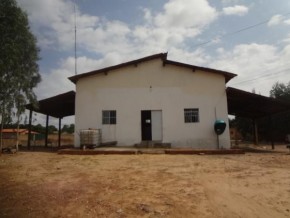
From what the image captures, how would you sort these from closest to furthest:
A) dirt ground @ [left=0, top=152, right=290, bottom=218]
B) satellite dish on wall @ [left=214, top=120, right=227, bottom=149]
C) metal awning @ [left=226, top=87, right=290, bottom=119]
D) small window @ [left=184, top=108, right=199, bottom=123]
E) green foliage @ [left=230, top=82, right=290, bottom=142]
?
dirt ground @ [left=0, top=152, right=290, bottom=218] < satellite dish on wall @ [left=214, top=120, right=227, bottom=149] < metal awning @ [left=226, top=87, right=290, bottom=119] < small window @ [left=184, top=108, right=199, bottom=123] < green foliage @ [left=230, top=82, right=290, bottom=142]

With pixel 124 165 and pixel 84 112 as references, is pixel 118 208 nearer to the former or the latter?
pixel 124 165

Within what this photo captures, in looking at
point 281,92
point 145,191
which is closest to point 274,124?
point 281,92

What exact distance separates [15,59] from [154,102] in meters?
8.86

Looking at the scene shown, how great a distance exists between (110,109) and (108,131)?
1.45m

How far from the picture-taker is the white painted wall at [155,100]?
59.3 feet

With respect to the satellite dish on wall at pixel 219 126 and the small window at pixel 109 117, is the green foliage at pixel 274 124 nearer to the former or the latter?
the satellite dish on wall at pixel 219 126

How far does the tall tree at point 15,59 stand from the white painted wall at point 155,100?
351 cm

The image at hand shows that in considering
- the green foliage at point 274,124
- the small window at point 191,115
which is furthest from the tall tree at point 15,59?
the green foliage at point 274,124

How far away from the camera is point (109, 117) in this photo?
60.0ft

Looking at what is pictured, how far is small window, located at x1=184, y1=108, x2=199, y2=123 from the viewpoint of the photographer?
18.2m

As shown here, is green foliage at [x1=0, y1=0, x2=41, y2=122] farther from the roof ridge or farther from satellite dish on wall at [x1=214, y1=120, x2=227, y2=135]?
satellite dish on wall at [x1=214, y1=120, x2=227, y2=135]

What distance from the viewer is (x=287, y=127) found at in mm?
34531

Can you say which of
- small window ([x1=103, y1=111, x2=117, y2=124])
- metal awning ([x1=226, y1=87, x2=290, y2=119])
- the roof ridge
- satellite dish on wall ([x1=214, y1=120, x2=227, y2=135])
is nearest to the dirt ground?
satellite dish on wall ([x1=214, y1=120, x2=227, y2=135])

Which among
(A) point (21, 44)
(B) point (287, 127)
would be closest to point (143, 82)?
(A) point (21, 44)
